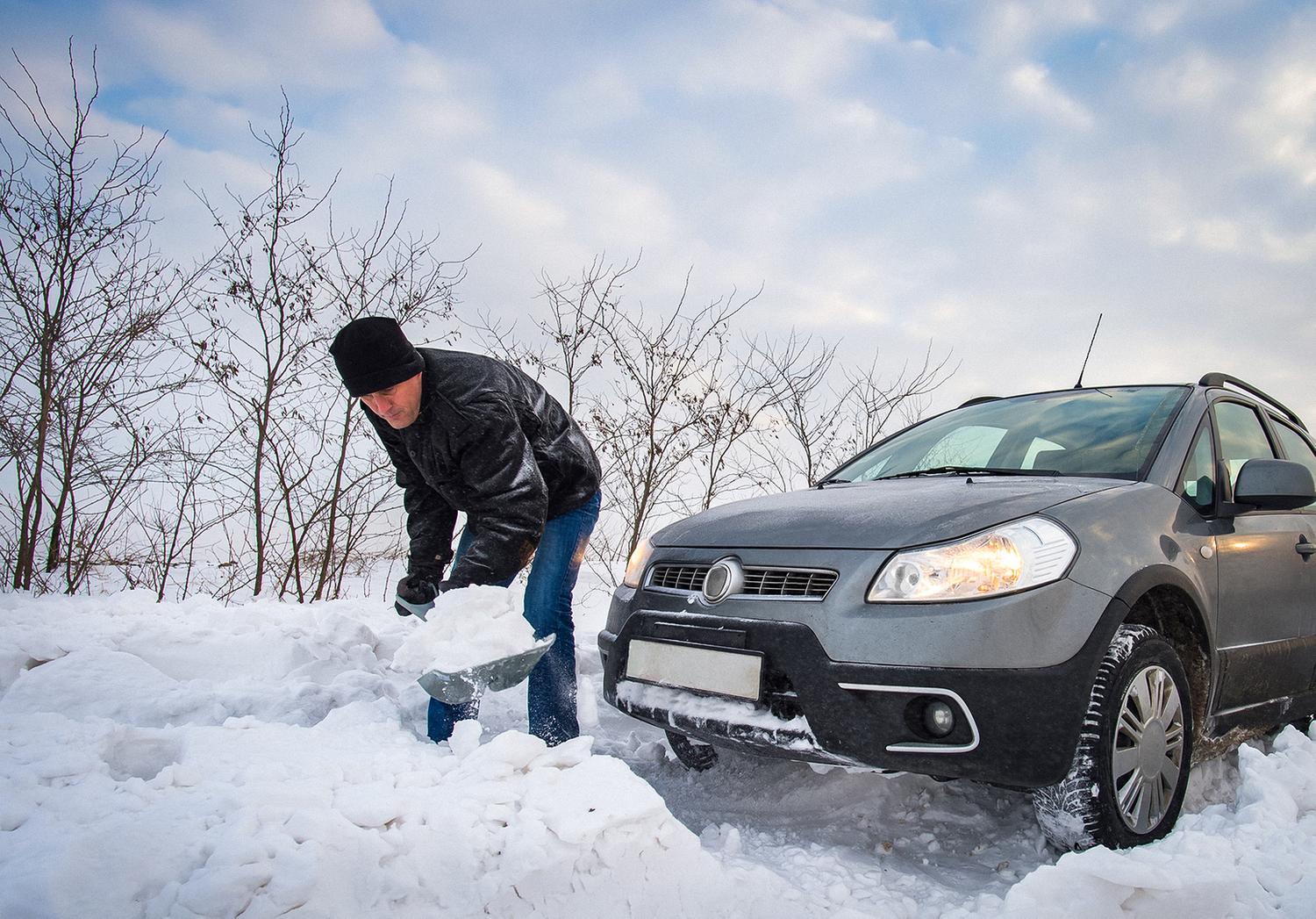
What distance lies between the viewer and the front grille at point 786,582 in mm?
2137

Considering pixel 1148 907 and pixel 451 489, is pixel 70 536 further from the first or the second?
pixel 1148 907

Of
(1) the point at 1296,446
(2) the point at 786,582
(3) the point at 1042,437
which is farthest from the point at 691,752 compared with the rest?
(1) the point at 1296,446

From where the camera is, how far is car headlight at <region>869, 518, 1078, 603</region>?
1975mm

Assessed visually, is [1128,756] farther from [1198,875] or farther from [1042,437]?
[1042,437]

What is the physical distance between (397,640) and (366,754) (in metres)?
1.97

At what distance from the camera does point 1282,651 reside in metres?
2.83

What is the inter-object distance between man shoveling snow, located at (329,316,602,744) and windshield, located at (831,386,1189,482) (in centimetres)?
131

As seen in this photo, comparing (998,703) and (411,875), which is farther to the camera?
(998,703)

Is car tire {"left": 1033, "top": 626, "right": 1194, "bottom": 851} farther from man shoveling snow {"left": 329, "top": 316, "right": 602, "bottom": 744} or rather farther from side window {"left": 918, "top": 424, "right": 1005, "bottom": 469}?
man shoveling snow {"left": 329, "top": 316, "right": 602, "bottom": 744}

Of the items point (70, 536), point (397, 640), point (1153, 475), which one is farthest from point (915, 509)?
point (70, 536)

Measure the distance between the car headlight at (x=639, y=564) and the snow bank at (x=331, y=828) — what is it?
75cm

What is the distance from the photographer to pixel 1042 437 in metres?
3.01

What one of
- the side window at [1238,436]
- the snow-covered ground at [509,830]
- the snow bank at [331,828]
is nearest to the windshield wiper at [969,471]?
the side window at [1238,436]

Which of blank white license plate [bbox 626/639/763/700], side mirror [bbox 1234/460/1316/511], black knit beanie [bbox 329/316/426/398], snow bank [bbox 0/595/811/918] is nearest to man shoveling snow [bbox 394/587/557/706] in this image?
snow bank [bbox 0/595/811/918]
